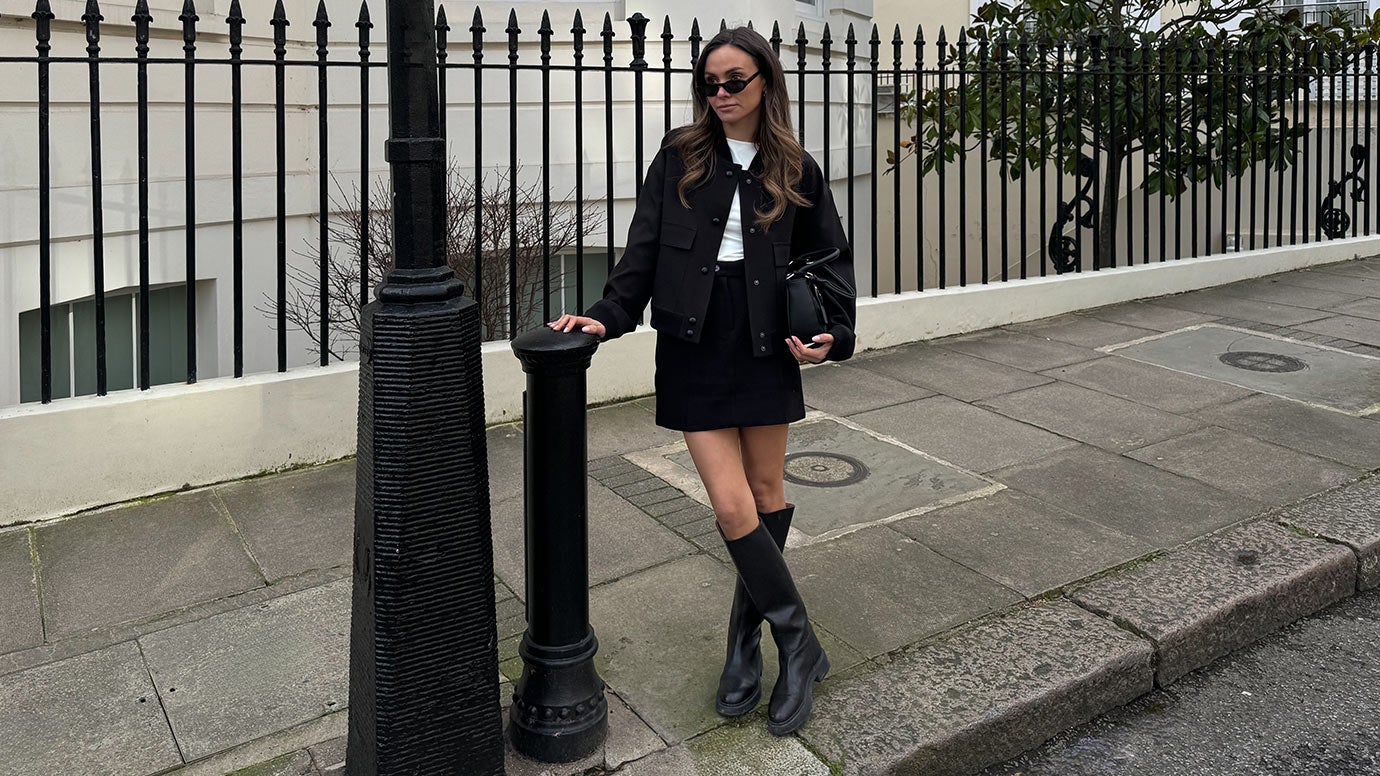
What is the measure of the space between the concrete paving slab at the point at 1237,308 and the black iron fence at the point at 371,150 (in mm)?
412

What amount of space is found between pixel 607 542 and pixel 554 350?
1.73 metres

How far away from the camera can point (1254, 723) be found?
3.54 meters

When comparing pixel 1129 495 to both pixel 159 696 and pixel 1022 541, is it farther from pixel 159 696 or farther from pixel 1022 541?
pixel 159 696

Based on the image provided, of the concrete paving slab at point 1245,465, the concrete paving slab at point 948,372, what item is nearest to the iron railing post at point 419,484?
the concrete paving slab at point 1245,465

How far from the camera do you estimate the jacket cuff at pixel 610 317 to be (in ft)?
10.4

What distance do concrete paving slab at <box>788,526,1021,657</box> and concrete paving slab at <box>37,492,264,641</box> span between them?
1.95 meters

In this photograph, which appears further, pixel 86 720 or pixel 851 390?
pixel 851 390

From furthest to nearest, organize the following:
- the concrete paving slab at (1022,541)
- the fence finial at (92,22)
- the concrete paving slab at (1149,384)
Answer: the concrete paving slab at (1149,384) < the fence finial at (92,22) < the concrete paving slab at (1022,541)

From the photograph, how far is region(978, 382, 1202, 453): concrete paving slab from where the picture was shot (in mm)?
5712

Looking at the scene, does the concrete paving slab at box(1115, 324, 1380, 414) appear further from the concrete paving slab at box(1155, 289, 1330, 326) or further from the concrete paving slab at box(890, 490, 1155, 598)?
the concrete paving slab at box(890, 490, 1155, 598)

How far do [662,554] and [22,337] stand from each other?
12.7 feet

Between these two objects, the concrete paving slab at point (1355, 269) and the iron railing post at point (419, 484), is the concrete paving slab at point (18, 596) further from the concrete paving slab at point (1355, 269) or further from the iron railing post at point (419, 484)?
the concrete paving slab at point (1355, 269)

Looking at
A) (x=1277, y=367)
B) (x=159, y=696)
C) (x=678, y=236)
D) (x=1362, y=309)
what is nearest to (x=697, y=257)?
(x=678, y=236)

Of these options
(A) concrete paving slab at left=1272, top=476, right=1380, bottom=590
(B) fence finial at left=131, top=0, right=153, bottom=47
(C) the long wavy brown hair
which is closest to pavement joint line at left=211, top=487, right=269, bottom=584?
(B) fence finial at left=131, top=0, right=153, bottom=47
